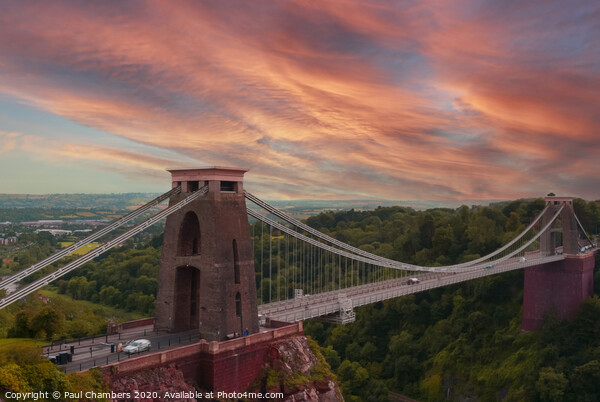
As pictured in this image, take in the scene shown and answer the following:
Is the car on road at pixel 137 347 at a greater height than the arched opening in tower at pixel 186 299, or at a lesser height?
lesser

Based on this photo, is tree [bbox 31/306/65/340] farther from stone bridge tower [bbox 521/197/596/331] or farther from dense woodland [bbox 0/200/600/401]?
stone bridge tower [bbox 521/197/596/331]

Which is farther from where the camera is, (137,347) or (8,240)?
(8,240)

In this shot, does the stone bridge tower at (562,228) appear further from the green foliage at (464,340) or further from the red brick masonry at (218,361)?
the red brick masonry at (218,361)

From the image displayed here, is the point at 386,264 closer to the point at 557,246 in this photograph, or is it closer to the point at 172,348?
the point at 172,348

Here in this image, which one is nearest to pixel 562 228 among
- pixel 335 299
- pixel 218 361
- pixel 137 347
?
pixel 335 299

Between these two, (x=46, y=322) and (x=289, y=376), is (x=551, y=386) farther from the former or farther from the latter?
(x=46, y=322)

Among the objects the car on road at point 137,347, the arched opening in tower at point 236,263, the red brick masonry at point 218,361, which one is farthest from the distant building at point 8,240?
the red brick masonry at point 218,361
